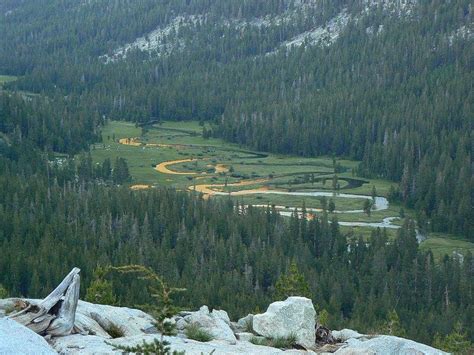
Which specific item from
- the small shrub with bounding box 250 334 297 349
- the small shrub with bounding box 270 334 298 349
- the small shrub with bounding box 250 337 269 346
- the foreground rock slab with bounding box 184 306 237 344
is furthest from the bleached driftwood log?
the small shrub with bounding box 270 334 298 349

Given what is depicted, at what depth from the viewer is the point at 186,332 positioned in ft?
151

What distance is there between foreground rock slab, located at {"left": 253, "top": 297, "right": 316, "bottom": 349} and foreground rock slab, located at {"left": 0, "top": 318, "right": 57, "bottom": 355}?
47.5 ft

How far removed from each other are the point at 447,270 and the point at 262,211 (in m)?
42.7

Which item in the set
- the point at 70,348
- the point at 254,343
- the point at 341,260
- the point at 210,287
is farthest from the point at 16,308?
the point at 341,260

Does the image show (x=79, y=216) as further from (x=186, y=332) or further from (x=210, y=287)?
(x=186, y=332)

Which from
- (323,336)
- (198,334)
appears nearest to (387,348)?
(323,336)

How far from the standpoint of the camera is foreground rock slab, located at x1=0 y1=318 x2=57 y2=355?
33.9 m

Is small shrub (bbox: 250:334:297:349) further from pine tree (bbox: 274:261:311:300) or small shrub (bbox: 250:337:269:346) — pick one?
pine tree (bbox: 274:261:311:300)

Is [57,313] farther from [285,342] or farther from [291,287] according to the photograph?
[291,287]

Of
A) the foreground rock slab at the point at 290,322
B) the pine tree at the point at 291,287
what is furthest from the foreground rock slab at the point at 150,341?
the pine tree at the point at 291,287

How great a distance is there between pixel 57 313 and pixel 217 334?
27.3 ft

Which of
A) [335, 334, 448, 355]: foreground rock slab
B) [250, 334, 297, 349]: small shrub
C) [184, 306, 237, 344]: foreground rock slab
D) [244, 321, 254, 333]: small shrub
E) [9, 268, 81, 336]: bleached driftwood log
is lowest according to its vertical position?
[244, 321, 254, 333]: small shrub

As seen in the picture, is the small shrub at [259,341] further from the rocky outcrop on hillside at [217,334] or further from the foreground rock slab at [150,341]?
the foreground rock slab at [150,341]

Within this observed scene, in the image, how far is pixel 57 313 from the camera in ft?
138
